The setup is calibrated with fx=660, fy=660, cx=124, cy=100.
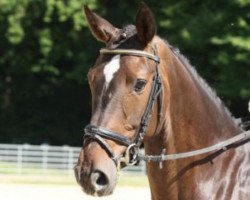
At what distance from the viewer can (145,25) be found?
3.98 m

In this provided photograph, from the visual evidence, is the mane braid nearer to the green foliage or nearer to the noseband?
the noseband

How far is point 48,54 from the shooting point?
27.2 metres

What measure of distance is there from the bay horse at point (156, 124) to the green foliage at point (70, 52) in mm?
14349

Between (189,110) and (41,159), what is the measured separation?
18.6 m

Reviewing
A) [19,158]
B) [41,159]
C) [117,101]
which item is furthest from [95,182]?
[41,159]

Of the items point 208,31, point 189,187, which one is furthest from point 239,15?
point 189,187

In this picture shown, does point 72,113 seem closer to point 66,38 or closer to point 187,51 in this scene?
point 66,38

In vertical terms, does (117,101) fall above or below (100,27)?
below

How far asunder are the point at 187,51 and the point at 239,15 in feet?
8.21

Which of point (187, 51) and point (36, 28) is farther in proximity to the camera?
point (36, 28)

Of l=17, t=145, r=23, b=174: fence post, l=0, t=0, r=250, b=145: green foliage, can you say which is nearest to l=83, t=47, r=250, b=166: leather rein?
l=0, t=0, r=250, b=145: green foliage

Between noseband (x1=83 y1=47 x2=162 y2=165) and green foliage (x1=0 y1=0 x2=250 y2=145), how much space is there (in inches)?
580

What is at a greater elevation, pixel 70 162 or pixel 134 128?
pixel 70 162

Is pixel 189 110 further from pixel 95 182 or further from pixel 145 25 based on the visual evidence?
pixel 95 182
